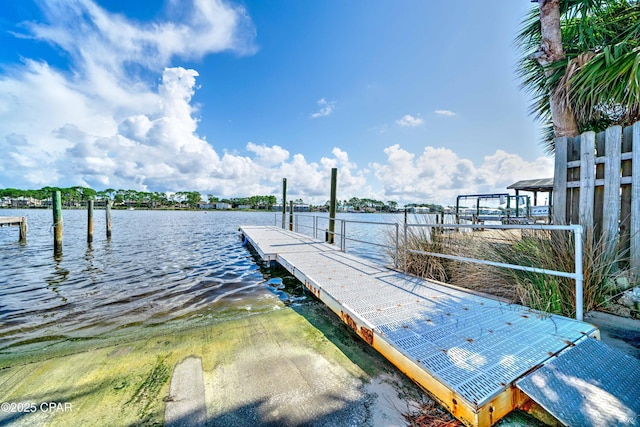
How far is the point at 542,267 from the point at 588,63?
2.87 metres

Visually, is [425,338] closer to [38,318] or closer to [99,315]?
[99,315]

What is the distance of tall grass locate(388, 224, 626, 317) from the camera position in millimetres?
2703

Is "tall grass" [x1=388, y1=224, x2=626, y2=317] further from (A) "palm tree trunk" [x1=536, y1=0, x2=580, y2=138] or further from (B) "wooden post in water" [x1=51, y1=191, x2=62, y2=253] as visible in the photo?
(B) "wooden post in water" [x1=51, y1=191, x2=62, y2=253]

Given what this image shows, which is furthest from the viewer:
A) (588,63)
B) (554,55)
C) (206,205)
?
(206,205)

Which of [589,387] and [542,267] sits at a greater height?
[542,267]

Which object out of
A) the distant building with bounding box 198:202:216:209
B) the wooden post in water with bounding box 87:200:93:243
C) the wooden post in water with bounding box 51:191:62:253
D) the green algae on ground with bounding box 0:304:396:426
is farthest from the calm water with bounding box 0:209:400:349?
the distant building with bounding box 198:202:216:209

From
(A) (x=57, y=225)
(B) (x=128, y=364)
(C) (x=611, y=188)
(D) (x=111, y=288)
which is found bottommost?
(D) (x=111, y=288)

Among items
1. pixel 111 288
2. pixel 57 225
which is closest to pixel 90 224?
pixel 57 225

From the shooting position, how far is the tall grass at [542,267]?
2703mm

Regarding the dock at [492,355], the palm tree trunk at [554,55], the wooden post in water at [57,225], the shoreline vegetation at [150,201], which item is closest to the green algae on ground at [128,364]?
the dock at [492,355]

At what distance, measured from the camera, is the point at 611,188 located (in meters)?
3.10

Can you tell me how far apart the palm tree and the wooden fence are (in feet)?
2.02

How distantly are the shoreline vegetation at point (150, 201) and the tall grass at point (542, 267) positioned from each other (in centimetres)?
5857

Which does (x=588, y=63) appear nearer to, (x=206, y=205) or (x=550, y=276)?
(x=550, y=276)
